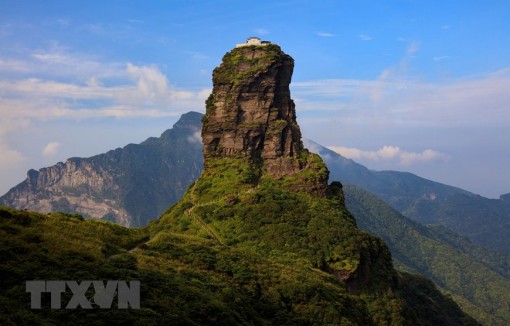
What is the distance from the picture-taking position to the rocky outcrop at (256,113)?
114 m

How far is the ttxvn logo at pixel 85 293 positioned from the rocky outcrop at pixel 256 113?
79.3m

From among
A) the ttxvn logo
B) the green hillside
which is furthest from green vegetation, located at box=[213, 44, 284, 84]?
the ttxvn logo

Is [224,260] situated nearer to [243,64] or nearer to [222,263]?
[222,263]

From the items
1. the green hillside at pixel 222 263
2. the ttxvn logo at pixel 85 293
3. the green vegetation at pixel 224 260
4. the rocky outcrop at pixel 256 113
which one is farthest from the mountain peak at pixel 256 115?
the ttxvn logo at pixel 85 293

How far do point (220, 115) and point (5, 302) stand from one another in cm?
9155

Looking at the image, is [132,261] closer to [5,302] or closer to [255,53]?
[5,302]

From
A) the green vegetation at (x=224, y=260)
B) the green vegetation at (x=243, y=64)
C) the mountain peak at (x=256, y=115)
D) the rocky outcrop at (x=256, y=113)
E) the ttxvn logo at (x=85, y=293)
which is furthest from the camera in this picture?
the green vegetation at (x=243, y=64)

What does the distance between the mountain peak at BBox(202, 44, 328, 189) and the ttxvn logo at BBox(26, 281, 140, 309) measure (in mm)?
79272

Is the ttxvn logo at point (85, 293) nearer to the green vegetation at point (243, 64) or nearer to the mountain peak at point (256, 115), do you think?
the mountain peak at point (256, 115)

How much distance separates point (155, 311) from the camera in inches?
1297

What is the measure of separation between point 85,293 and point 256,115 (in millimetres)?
86875

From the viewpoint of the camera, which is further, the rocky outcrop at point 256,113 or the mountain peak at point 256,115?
the rocky outcrop at point 256,113

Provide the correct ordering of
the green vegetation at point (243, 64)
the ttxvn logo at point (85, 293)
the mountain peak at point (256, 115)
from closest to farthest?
the ttxvn logo at point (85, 293) → the mountain peak at point (256, 115) → the green vegetation at point (243, 64)

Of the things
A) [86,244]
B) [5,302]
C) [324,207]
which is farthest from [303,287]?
[324,207]
